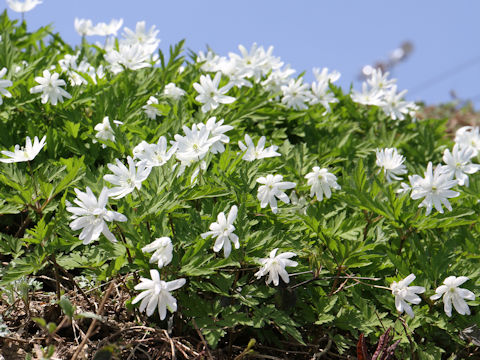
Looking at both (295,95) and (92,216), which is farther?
(295,95)

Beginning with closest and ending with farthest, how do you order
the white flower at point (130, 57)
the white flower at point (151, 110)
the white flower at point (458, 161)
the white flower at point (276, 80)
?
1. the white flower at point (458, 161)
2. the white flower at point (151, 110)
3. the white flower at point (130, 57)
4. the white flower at point (276, 80)

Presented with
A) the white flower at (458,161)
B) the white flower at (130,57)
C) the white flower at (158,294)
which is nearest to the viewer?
the white flower at (158,294)

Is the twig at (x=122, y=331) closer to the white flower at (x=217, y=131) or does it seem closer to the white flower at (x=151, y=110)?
the white flower at (x=217, y=131)

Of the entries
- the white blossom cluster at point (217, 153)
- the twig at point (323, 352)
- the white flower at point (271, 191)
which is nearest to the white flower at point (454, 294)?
the white blossom cluster at point (217, 153)

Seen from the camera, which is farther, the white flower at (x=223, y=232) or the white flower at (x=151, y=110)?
the white flower at (x=151, y=110)

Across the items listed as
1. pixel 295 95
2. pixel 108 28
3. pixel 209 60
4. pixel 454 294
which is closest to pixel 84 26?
pixel 108 28

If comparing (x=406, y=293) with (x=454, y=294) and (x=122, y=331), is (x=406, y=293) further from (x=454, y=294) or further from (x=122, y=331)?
(x=122, y=331)

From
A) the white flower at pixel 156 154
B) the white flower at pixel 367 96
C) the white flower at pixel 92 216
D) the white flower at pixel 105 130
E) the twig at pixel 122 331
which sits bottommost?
the twig at pixel 122 331

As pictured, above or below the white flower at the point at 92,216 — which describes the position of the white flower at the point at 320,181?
above

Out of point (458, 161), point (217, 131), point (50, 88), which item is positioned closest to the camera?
point (217, 131)
